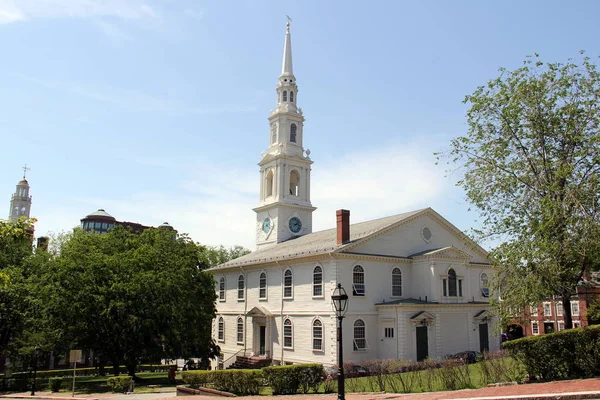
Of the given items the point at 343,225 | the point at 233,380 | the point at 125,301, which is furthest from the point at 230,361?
the point at 233,380

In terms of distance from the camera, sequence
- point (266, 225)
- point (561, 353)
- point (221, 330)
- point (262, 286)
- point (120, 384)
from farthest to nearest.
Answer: point (266, 225), point (221, 330), point (262, 286), point (120, 384), point (561, 353)

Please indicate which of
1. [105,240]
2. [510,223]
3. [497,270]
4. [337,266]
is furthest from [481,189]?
[105,240]

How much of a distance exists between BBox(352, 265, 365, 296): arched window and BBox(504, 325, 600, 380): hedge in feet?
52.1

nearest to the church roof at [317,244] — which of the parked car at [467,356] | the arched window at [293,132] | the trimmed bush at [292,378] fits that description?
the arched window at [293,132]

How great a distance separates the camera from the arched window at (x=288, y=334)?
116 feet

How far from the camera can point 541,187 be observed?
2003cm

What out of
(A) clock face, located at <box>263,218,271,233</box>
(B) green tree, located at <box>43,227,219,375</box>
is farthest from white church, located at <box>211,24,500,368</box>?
(B) green tree, located at <box>43,227,219,375</box>

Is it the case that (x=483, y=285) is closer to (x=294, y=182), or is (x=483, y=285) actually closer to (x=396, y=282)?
(x=396, y=282)

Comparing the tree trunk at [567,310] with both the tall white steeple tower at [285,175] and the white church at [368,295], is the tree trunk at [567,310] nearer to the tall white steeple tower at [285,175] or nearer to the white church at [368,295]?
the white church at [368,295]

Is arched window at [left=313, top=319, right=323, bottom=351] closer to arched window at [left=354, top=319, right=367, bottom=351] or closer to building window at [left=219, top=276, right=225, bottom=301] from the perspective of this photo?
arched window at [left=354, top=319, right=367, bottom=351]

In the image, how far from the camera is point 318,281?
3366 cm

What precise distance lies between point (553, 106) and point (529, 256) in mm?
6097

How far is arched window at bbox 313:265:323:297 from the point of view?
3344cm

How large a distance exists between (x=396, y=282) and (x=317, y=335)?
6.36 metres
